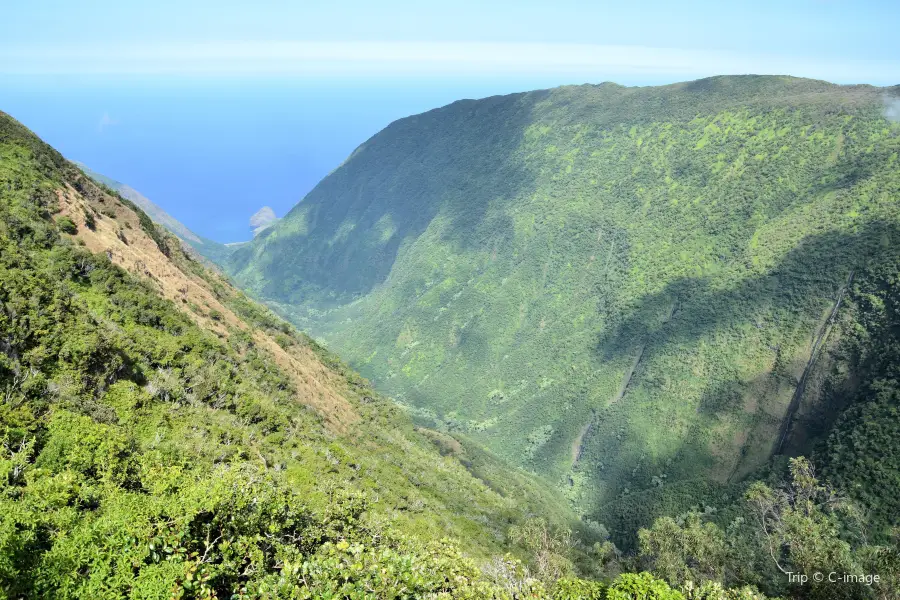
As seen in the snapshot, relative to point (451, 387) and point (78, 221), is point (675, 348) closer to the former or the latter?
point (451, 387)

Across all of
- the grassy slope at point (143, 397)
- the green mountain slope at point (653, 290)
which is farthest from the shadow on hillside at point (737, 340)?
the grassy slope at point (143, 397)

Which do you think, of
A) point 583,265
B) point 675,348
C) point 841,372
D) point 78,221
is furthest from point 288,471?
point 583,265

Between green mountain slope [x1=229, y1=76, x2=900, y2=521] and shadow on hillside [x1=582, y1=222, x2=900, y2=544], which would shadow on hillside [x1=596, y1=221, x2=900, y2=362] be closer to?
shadow on hillside [x1=582, y1=222, x2=900, y2=544]

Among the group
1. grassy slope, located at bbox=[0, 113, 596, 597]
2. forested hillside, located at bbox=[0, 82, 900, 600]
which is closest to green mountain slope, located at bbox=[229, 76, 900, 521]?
forested hillside, located at bbox=[0, 82, 900, 600]

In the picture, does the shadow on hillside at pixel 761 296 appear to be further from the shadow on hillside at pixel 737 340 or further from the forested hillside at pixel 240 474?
the forested hillside at pixel 240 474

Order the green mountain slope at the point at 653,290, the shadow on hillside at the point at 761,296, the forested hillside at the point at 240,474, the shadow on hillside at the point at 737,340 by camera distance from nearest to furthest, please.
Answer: the forested hillside at the point at 240,474 < the shadow on hillside at the point at 737,340 < the shadow on hillside at the point at 761,296 < the green mountain slope at the point at 653,290

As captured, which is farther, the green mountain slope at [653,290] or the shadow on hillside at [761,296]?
the green mountain slope at [653,290]
